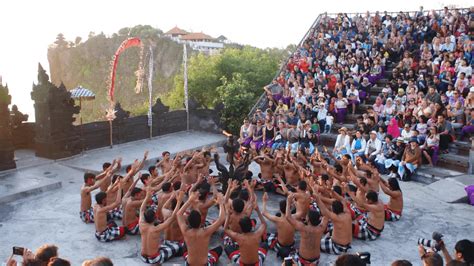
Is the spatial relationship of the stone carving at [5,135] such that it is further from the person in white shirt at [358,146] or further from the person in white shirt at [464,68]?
the person in white shirt at [464,68]

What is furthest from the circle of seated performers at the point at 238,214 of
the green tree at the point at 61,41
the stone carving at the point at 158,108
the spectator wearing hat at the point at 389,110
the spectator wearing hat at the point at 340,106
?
the green tree at the point at 61,41

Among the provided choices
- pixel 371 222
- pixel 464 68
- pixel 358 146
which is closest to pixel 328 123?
pixel 358 146

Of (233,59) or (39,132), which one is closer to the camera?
(39,132)

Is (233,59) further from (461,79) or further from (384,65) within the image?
(461,79)

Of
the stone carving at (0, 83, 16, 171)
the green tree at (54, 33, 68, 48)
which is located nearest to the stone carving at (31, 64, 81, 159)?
the stone carving at (0, 83, 16, 171)

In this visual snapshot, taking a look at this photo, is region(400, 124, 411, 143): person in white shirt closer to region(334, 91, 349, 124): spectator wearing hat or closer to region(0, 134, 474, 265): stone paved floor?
region(0, 134, 474, 265): stone paved floor

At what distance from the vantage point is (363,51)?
1958cm

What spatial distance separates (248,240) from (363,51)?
14723 millimetres

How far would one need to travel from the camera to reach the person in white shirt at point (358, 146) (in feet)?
44.8

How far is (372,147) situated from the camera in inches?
531

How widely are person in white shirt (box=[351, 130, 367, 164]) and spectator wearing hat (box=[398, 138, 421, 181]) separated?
4.14 feet

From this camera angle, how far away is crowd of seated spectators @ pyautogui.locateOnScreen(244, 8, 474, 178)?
1327 cm

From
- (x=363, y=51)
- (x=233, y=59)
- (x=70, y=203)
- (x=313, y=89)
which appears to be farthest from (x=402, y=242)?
(x=233, y=59)

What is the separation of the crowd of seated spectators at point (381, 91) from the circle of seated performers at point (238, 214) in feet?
9.11
